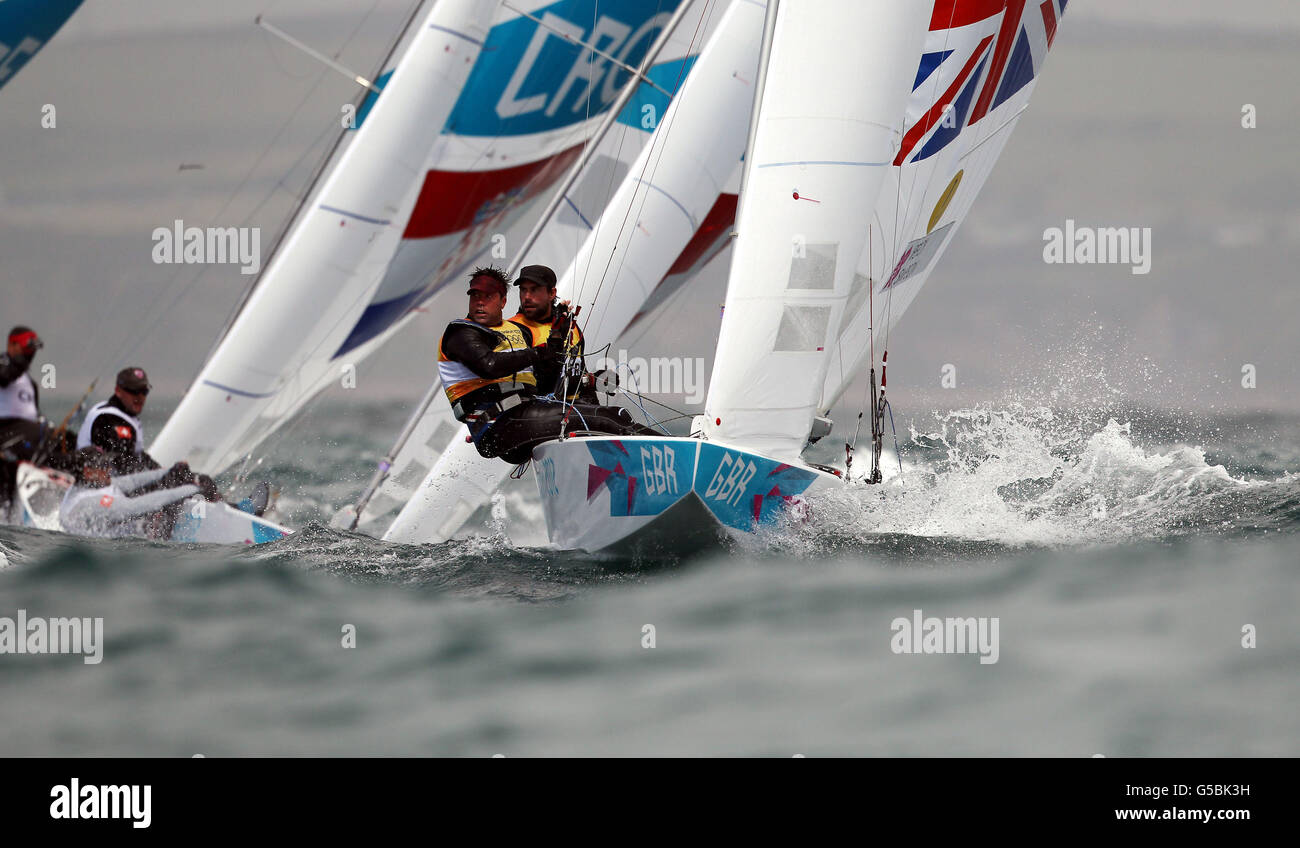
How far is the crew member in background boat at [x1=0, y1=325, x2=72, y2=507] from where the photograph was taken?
30.7ft

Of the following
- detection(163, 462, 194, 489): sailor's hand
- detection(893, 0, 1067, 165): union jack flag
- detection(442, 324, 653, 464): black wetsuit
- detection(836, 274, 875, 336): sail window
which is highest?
detection(893, 0, 1067, 165): union jack flag

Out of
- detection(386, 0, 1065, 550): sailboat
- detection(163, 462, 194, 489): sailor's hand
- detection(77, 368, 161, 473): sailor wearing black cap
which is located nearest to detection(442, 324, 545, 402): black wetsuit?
detection(386, 0, 1065, 550): sailboat

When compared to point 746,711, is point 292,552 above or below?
above

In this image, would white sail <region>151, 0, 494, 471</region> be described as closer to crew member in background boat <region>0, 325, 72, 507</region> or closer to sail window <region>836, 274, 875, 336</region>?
crew member in background boat <region>0, 325, 72, 507</region>

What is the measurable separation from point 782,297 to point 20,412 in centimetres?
611

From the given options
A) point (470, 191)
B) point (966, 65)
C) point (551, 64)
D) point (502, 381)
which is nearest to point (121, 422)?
point (502, 381)

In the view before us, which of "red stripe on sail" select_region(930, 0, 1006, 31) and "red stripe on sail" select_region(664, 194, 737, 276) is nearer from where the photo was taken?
"red stripe on sail" select_region(930, 0, 1006, 31)

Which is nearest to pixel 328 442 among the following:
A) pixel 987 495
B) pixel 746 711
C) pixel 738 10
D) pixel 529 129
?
pixel 529 129

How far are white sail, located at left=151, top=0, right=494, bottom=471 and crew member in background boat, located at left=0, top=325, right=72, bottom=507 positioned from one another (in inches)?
36.2

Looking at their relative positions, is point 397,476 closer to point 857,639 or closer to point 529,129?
point 529,129

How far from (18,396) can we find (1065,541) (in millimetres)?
7192

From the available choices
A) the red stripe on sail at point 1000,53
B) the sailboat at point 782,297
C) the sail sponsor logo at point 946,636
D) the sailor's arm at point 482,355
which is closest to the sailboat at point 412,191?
the red stripe on sail at point 1000,53

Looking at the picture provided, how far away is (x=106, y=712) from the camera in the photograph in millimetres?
4391

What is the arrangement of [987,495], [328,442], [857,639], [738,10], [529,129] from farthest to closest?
1. [328,442]
2. [529,129]
3. [738,10]
4. [987,495]
5. [857,639]
